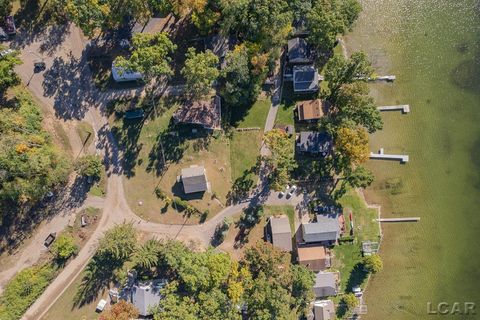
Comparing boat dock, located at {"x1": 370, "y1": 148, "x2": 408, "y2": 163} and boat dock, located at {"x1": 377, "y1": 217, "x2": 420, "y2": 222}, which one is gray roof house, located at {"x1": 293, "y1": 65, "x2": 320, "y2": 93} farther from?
boat dock, located at {"x1": 377, "y1": 217, "x2": 420, "y2": 222}

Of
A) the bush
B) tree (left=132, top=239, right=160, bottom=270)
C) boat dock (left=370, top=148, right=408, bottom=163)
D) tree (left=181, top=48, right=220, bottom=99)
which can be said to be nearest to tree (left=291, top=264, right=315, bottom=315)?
tree (left=132, top=239, right=160, bottom=270)

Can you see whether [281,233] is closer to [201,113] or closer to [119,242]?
[201,113]

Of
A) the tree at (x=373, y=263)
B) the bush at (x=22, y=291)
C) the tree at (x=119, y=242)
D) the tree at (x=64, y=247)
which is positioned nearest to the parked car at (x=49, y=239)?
the tree at (x=64, y=247)

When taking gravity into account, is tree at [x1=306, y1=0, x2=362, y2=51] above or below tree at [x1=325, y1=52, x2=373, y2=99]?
above

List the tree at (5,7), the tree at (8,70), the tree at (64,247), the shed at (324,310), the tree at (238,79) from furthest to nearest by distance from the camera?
the shed at (324,310) < the tree at (64,247) < the tree at (5,7) < the tree at (8,70) < the tree at (238,79)

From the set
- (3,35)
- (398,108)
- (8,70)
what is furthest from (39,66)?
(398,108)

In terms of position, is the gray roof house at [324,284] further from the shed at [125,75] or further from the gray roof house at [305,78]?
the shed at [125,75]

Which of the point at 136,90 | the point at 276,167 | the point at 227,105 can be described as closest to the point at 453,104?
the point at 276,167

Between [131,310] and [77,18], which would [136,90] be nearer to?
[77,18]

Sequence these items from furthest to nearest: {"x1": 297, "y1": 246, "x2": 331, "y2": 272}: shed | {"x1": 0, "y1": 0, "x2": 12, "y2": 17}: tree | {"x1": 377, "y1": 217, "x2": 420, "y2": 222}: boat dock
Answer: {"x1": 377, "y1": 217, "x2": 420, "y2": 222}: boat dock → {"x1": 297, "y1": 246, "x2": 331, "y2": 272}: shed → {"x1": 0, "y1": 0, "x2": 12, "y2": 17}: tree
